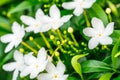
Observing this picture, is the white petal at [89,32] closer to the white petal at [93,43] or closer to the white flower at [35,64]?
the white petal at [93,43]

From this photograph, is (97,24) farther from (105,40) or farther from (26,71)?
(26,71)

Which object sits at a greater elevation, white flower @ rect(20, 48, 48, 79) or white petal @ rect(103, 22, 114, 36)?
white petal @ rect(103, 22, 114, 36)

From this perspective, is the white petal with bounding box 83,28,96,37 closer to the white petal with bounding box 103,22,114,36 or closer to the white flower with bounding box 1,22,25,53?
the white petal with bounding box 103,22,114,36

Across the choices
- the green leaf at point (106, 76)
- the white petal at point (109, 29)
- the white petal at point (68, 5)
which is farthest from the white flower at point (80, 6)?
the green leaf at point (106, 76)

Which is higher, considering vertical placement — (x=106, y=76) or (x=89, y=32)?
(x=89, y=32)

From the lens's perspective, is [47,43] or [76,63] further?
[47,43]

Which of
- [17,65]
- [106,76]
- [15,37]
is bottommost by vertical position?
[106,76]

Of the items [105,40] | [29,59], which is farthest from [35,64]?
[105,40]

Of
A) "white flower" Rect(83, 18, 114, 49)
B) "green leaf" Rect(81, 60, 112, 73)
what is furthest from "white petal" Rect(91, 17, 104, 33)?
"green leaf" Rect(81, 60, 112, 73)
